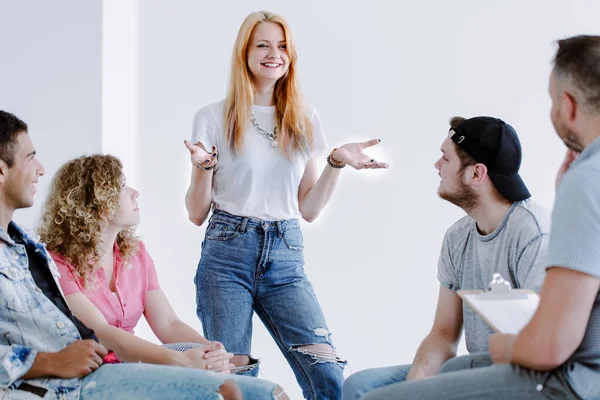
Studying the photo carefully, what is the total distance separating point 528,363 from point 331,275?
8.86ft

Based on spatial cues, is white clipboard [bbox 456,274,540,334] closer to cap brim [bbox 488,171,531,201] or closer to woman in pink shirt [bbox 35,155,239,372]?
cap brim [bbox 488,171,531,201]

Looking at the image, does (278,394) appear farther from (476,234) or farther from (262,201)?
(262,201)

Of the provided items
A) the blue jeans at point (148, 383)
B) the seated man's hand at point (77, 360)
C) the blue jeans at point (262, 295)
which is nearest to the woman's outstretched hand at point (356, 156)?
the blue jeans at point (262, 295)

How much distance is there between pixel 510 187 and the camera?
227cm

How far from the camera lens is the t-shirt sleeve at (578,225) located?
4.65ft

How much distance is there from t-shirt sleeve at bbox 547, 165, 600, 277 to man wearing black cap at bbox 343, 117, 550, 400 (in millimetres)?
699

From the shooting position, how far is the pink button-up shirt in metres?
2.44

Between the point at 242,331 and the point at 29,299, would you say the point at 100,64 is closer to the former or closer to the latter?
the point at 242,331

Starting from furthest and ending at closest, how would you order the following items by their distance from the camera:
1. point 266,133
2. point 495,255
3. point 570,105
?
1. point 266,133
2. point 495,255
3. point 570,105

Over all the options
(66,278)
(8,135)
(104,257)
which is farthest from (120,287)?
(8,135)

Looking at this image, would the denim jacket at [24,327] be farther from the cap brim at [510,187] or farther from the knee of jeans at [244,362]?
the cap brim at [510,187]

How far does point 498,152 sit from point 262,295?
97 cm

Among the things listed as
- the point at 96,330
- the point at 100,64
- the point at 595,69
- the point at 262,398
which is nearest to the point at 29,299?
the point at 96,330

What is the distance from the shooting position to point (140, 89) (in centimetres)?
425
